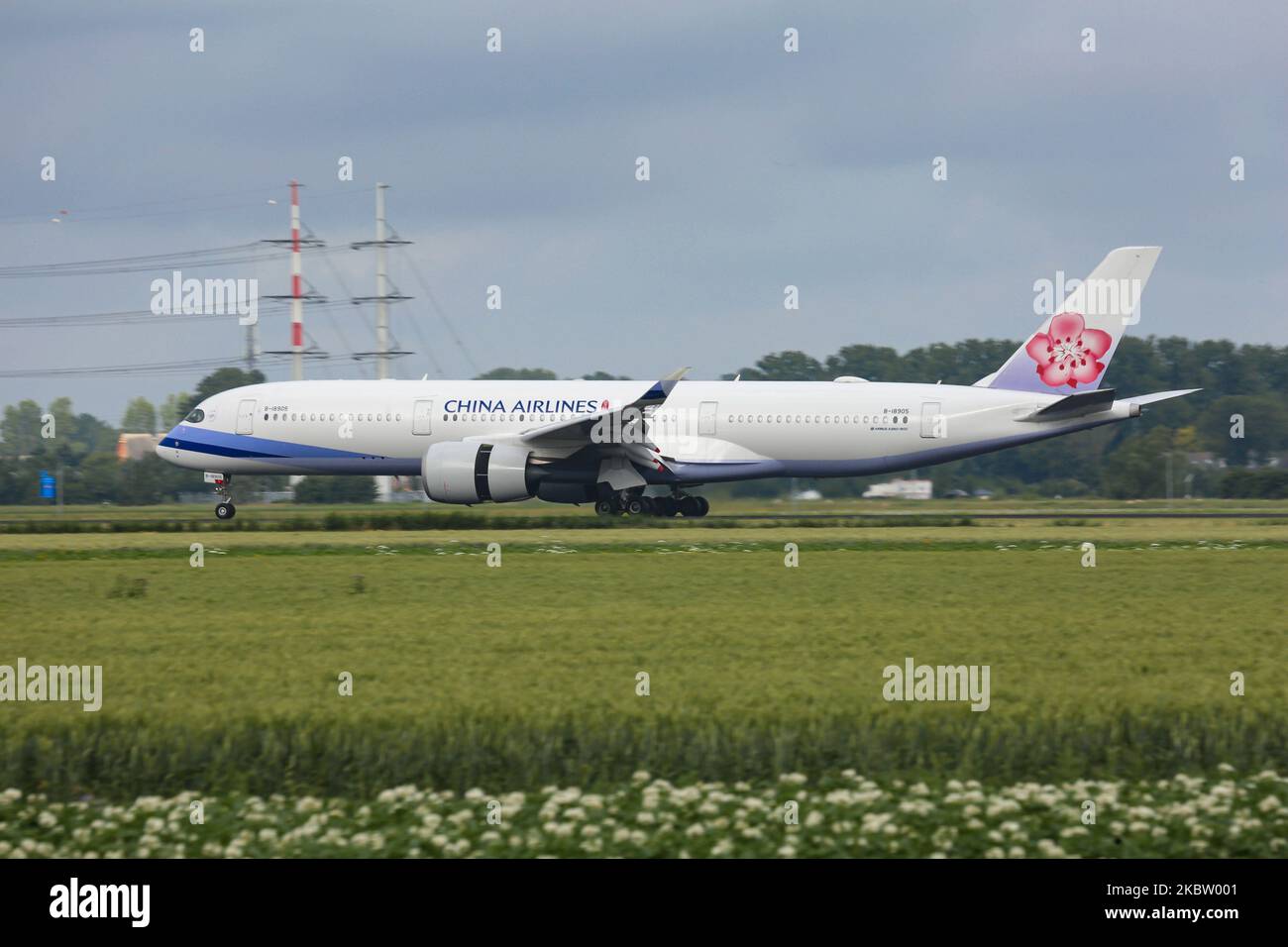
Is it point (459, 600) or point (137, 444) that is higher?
point (137, 444)

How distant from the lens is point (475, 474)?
41.3 meters

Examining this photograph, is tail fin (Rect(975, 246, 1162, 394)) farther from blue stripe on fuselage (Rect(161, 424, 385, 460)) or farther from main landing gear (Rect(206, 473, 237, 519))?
main landing gear (Rect(206, 473, 237, 519))

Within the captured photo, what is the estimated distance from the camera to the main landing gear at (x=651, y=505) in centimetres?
4344

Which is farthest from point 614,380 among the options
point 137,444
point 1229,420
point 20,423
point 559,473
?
point 20,423

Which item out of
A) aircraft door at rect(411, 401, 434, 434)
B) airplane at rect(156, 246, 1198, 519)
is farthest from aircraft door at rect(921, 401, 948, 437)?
aircraft door at rect(411, 401, 434, 434)

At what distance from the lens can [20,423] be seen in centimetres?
18100

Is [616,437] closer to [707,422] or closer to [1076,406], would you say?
[707,422]

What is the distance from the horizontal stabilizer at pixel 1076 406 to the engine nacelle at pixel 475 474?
15826 millimetres

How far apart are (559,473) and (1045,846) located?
Result: 110 ft

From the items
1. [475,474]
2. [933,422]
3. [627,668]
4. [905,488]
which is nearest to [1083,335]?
[933,422]

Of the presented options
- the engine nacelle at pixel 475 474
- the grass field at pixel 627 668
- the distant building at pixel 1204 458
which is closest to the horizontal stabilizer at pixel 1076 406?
the grass field at pixel 627 668

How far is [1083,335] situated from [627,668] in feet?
114

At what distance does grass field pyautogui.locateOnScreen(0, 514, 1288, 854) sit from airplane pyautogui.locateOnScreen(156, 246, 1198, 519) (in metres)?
12.9
